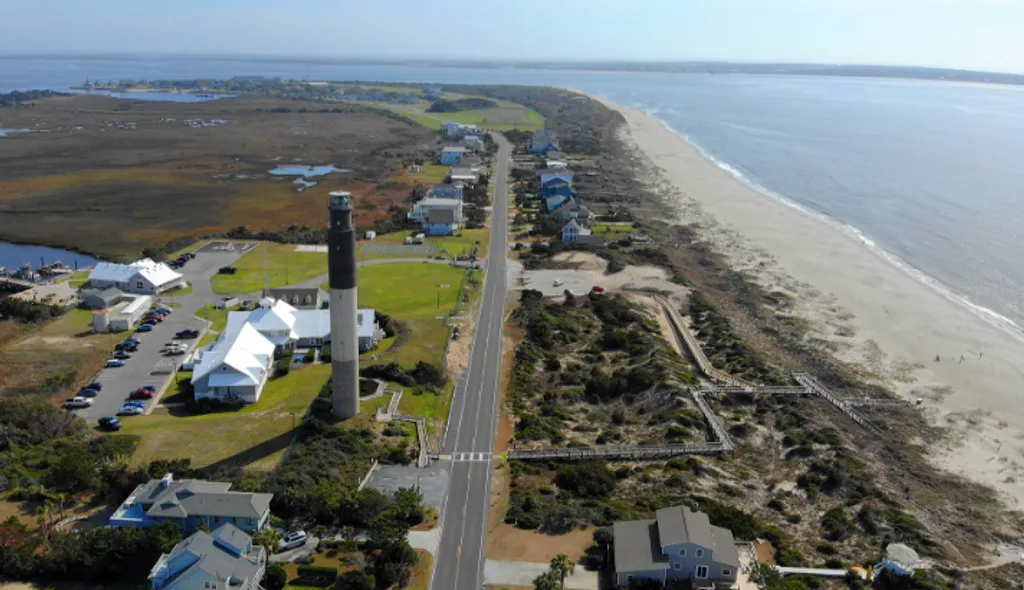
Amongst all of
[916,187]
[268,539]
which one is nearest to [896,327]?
[268,539]

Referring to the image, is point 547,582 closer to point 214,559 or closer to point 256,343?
point 214,559

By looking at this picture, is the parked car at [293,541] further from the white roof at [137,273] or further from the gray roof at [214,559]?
the white roof at [137,273]

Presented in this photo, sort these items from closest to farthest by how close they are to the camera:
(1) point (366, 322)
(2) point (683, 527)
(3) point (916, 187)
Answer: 1. (2) point (683, 527)
2. (1) point (366, 322)
3. (3) point (916, 187)

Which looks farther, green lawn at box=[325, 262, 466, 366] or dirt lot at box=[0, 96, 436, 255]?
dirt lot at box=[0, 96, 436, 255]

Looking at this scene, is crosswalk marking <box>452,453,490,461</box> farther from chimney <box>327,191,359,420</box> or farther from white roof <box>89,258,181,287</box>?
white roof <box>89,258,181,287</box>

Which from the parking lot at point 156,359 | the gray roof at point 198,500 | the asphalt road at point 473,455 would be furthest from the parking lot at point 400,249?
the gray roof at point 198,500

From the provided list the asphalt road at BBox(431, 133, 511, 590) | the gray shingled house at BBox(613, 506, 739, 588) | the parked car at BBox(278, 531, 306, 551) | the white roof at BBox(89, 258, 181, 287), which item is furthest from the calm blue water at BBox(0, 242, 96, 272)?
the gray shingled house at BBox(613, 506, 739, 588)
